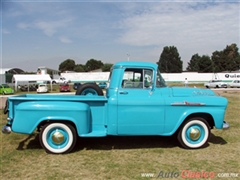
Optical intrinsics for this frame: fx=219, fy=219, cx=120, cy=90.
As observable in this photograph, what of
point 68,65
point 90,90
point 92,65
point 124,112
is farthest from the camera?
point 92,65

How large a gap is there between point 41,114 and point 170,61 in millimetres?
69081

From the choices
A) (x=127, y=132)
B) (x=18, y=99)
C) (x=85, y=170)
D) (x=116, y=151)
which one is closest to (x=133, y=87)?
(x=127, y=132)

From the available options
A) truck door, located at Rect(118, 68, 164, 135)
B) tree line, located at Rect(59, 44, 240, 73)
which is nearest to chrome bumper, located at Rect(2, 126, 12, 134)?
truck door, located at Rect(118, 68, 164, 135)

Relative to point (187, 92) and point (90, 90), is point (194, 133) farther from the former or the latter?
point (90, 90)

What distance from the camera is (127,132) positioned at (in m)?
4.72

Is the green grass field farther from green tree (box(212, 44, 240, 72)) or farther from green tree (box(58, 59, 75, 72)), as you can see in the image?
green tree (box(58, 59, 75, 72))

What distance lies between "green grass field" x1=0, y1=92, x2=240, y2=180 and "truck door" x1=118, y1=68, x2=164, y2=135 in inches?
21.7

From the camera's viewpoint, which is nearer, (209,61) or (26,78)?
(26,78)

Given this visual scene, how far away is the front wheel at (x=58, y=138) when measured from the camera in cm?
463

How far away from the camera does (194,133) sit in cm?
502

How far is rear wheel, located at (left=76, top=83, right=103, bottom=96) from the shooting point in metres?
5.84

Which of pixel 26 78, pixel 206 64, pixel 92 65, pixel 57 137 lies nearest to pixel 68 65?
pixel 92 65

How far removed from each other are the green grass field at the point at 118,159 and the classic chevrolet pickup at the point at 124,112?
39cm

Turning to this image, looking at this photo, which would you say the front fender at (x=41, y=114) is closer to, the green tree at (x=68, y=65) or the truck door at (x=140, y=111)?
the truck door at (x=140, y=111)
